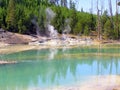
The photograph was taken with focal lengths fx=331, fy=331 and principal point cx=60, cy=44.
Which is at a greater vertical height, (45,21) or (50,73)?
(45,21)

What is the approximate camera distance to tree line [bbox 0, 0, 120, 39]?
210 feet

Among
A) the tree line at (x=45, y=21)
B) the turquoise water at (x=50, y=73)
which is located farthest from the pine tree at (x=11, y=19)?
the turquoise water at (x=50, y=73)

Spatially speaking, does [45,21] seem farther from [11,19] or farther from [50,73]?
[50,73]

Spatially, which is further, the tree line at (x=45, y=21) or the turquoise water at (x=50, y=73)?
the tree line at (x=45, y=21)

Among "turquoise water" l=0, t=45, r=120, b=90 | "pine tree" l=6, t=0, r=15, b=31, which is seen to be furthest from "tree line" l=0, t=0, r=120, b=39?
"turquoise water" l=0, t=45, r=120, b=90

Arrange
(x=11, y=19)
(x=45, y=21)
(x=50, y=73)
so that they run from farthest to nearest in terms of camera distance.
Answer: (x=45, y=21)
(x=11, y=19)
(x=50, y=73)

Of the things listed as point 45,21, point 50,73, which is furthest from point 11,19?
point 50,73

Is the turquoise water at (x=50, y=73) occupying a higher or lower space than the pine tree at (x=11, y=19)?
lower

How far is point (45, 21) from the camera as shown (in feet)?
230

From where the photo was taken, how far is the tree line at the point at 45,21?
6400 cm

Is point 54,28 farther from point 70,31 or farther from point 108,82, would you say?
point 108,82

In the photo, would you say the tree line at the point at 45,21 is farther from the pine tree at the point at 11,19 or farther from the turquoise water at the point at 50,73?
the turquoise water at the point at 50,73

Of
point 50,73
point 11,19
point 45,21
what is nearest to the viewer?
Result: point 50,73

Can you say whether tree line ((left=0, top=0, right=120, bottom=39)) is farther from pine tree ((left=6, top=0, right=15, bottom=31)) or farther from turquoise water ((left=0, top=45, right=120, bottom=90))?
turquoise water ((left=0, top=45, right=120, bottom=90))
